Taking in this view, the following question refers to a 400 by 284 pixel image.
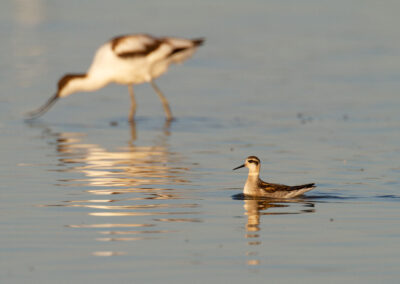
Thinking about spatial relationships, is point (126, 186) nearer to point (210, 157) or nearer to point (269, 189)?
point (269, 189)

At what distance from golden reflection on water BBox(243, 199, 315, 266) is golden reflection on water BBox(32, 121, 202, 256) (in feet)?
2.11

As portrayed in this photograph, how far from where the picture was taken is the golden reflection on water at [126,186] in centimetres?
1128

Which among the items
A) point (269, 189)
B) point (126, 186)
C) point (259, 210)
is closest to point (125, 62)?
point (126, 186)

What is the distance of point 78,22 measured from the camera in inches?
1394

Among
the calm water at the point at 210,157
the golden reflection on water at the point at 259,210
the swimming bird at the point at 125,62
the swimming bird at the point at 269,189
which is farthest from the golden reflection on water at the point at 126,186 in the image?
the swimming bird at the point at 125,62

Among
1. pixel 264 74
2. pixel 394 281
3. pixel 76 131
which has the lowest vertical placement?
pixel 394 281

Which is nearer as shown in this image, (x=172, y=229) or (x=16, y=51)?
(x=172, y=229)

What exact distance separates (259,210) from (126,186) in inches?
85.2

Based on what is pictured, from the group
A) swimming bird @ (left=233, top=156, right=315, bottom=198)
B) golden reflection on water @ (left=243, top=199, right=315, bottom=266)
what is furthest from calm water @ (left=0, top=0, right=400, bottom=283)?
swimming bird @ (left=233, top=156, right=315, bottom=198)

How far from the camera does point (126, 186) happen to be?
1398cm

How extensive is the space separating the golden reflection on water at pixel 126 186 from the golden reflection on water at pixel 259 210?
644mm

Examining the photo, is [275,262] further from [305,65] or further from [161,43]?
[305,65]

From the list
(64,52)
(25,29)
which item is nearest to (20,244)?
(64,52)

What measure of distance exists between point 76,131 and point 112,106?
367 centimetres
